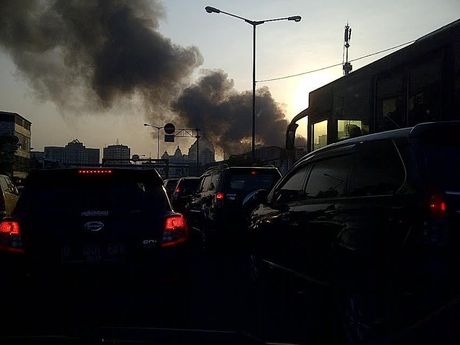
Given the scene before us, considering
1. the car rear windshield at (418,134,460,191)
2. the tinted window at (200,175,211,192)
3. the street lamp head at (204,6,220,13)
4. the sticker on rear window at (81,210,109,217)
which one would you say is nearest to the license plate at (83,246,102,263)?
the sticker on rear window at (81,210,109,217)

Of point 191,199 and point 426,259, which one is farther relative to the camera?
point 191,199

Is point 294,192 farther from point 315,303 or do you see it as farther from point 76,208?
point 76,208

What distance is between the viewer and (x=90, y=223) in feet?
16.2

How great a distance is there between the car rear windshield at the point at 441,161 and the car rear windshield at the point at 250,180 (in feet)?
26.6

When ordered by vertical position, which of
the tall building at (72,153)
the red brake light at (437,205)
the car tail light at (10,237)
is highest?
the tall building at (72,153)

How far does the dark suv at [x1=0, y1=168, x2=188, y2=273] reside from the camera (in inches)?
192

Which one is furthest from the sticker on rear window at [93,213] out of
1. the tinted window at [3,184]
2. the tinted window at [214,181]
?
the tinted window at [3,184]

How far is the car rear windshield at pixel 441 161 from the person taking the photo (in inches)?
143

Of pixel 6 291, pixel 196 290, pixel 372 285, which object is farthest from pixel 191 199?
pixel 372 285

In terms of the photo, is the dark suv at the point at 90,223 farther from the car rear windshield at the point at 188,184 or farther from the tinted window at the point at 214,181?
the car rear windshield at the point at 188,184

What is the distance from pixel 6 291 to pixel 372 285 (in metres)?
2.96

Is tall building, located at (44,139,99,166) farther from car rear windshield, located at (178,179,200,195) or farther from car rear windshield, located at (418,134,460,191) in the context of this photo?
car rear windshield, located at (418,134,460,191)

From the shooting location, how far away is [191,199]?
14.8 m

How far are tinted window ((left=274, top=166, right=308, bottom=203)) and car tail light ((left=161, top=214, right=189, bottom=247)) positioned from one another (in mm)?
1139
